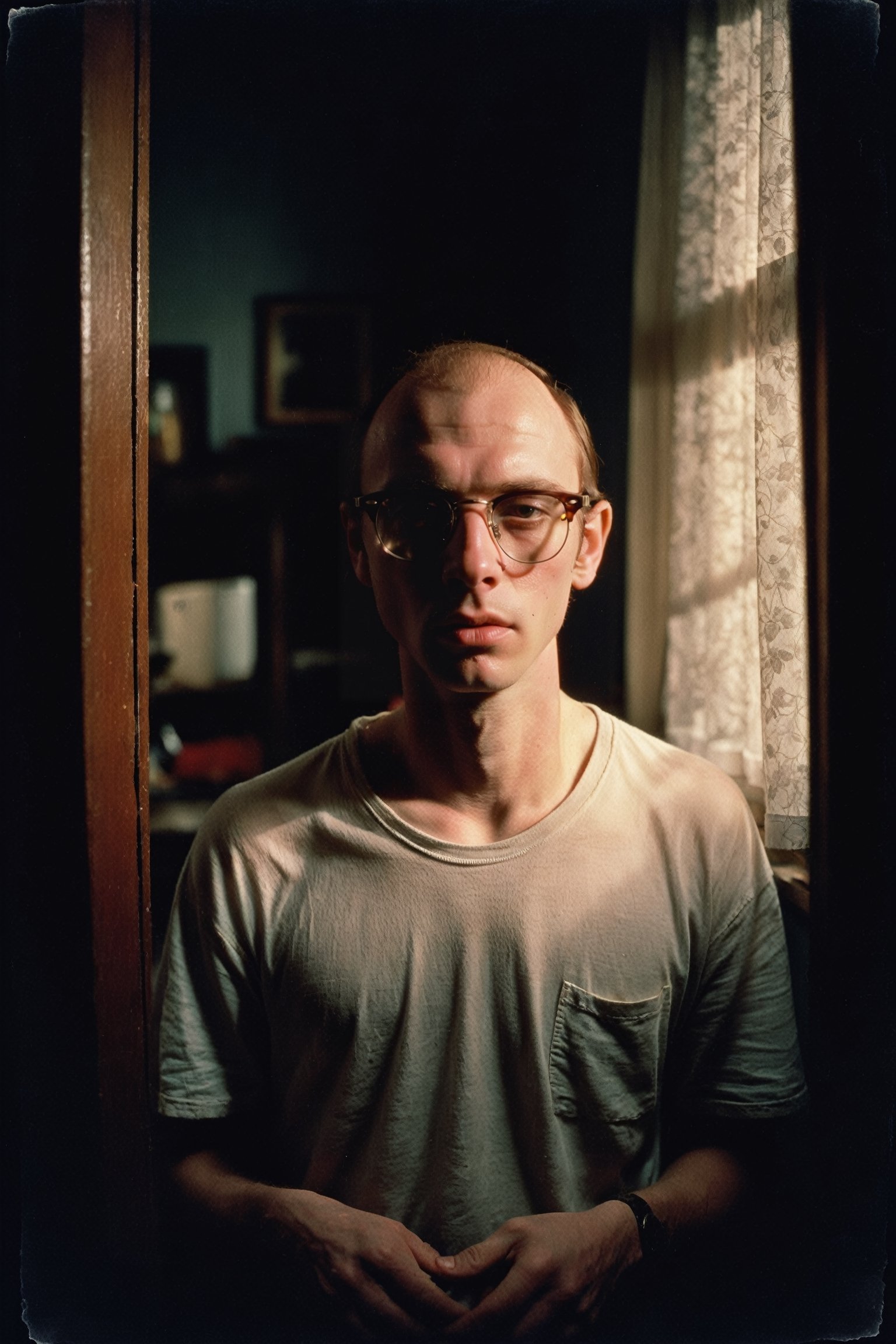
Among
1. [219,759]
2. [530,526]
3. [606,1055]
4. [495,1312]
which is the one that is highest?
[530,526]

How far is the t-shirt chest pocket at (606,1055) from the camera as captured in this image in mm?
718

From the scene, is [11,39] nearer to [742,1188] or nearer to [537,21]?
[537,21]

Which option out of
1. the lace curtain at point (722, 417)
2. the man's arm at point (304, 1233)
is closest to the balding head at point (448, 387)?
the lace curtain at point (722, 417)

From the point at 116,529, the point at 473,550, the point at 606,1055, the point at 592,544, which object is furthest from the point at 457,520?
the point at 606,1055

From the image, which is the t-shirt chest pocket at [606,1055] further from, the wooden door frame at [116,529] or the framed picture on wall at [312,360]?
the framed picture on wall at [312,360]

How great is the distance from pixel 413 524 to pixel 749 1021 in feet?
1.78

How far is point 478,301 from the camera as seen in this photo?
31.3 inches

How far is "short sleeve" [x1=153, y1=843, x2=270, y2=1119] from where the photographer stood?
0.75 meters

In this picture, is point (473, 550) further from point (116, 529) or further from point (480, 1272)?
point (480, 1272)

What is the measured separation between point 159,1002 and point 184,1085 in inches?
3.1

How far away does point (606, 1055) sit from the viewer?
726 mm

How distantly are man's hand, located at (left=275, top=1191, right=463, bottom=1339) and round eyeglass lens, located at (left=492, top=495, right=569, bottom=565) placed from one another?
1.96 feet

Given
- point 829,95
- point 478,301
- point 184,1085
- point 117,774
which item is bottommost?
point 184,1085

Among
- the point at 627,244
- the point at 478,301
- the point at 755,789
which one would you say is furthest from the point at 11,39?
the point at 755,789
